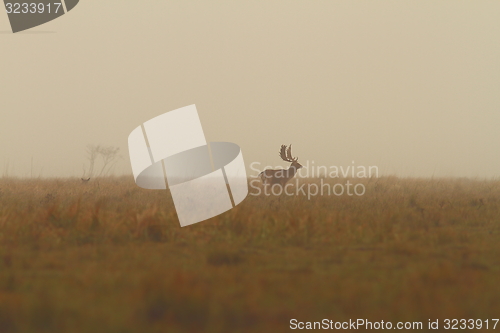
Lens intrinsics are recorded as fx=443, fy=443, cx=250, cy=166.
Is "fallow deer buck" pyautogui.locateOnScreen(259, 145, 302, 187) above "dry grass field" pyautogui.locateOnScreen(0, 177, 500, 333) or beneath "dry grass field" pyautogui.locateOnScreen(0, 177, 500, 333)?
beneath

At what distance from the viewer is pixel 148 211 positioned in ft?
19.6

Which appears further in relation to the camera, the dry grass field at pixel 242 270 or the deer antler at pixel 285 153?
the deer antler at pixel 285 153

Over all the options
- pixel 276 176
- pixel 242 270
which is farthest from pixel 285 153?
pixel 242 270

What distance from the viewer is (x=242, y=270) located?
398 cm

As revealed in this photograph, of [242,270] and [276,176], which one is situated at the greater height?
[242,270]

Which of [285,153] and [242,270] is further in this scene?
[285,153]

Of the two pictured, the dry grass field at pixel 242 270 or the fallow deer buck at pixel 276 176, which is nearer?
the dry grass field at pixel 242 270

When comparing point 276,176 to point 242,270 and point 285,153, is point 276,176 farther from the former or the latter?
point 242,270

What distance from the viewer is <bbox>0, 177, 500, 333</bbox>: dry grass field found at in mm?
2916

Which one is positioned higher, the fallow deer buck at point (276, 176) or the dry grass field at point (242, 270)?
the dry grass field at point (242, 270)

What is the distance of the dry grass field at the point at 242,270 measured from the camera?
292 centimetres

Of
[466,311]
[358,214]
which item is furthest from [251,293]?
[358,214]

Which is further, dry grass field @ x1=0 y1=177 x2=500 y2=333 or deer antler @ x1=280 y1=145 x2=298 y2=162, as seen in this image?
deer antler @ x1=280 y1=145 x2=298 y2=162

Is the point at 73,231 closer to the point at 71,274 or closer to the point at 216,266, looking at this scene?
the point at 71,274
